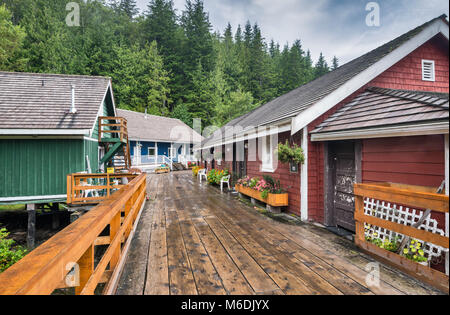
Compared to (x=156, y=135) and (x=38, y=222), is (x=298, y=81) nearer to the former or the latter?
(x=156, y=135)

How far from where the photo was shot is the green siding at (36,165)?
22.2ft

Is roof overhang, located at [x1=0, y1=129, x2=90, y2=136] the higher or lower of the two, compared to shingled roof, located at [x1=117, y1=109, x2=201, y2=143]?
lower

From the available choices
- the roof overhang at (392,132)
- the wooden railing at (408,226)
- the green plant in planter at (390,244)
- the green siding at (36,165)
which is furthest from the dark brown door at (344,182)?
the green siding at (36,165)

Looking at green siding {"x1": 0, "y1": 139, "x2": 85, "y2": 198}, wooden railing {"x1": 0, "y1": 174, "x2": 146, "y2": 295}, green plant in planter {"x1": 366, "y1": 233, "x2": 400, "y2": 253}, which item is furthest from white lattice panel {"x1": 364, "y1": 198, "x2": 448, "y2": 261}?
green siding {"x1": 0, "y1": 139, "x2": 85, "y2": 198}

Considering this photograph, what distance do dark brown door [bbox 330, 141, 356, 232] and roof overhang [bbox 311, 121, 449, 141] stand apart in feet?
1.31

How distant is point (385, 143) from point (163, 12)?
37.4 m

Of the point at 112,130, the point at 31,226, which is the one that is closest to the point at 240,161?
the point at 112,130

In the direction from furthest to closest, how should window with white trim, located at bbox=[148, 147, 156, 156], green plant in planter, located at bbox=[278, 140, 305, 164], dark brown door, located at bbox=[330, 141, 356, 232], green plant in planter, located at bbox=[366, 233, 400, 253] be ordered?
window with white trim, located at bbox=[148, 147, 156, 156], green plant in planter, located at bbox=[278, 140, 305, 164], dark brown door, located at bbox=[330, 141, 356, 232], green plant in planter, located at bbox=[366, 233, 400, 253]

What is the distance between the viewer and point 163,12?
32375 mm

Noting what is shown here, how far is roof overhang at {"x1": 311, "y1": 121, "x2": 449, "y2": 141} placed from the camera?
2557mm

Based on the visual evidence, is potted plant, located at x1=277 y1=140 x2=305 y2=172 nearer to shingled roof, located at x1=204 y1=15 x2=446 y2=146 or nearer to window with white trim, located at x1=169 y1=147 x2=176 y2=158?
shingled roof, located at x1=204 y1=15 x2=446 y2=146

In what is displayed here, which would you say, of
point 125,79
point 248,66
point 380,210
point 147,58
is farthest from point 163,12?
point 380,210

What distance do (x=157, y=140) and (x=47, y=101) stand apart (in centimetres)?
1313
